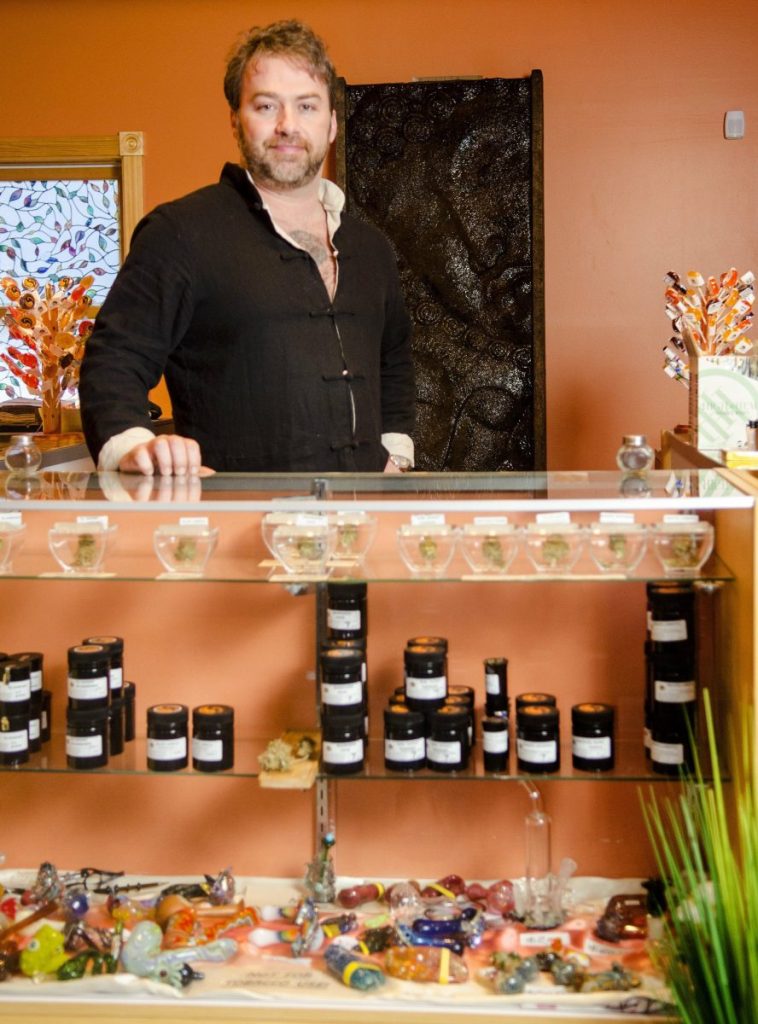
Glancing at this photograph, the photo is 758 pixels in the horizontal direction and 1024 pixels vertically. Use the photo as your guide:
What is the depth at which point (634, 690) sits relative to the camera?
172 cm

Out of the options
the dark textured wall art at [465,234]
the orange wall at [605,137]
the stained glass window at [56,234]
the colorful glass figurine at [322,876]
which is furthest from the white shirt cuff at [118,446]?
the stained glass window at [56,234]

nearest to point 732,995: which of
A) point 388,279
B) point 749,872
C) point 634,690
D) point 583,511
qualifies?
point 749,872

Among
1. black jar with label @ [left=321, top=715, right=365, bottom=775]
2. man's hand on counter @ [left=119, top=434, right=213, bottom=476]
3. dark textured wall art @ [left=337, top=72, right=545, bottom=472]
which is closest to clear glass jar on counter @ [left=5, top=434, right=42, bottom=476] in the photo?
man's hand on counter @ [left=119, top=434, right=213, bottom=476]

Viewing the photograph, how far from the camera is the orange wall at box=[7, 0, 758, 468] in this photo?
459cm

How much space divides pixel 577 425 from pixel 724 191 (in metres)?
1.03

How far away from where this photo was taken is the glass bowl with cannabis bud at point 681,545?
61.2 inches

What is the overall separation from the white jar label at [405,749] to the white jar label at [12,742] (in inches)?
19.6

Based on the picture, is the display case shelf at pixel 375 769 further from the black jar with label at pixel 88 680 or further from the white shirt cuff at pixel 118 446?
the white shirt cuff at pixel 118 446

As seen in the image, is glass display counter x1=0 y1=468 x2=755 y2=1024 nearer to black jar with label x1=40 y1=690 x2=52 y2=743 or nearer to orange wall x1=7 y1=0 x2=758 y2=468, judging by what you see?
black jar with label x1=40 y1=690 x2=52 y2=743

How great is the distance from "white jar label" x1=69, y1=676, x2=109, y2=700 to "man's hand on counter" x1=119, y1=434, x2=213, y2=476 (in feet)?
1.28

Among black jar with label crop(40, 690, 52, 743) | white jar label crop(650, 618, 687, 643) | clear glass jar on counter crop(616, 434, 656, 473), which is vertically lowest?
black jar with label crop(40, 690, 52, 743)

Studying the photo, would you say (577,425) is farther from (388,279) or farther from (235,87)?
(235,87)

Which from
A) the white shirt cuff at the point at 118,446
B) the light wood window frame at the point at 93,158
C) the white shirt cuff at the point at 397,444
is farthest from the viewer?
the light wood window frame at the point at 93,158

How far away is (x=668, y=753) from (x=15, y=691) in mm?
873
